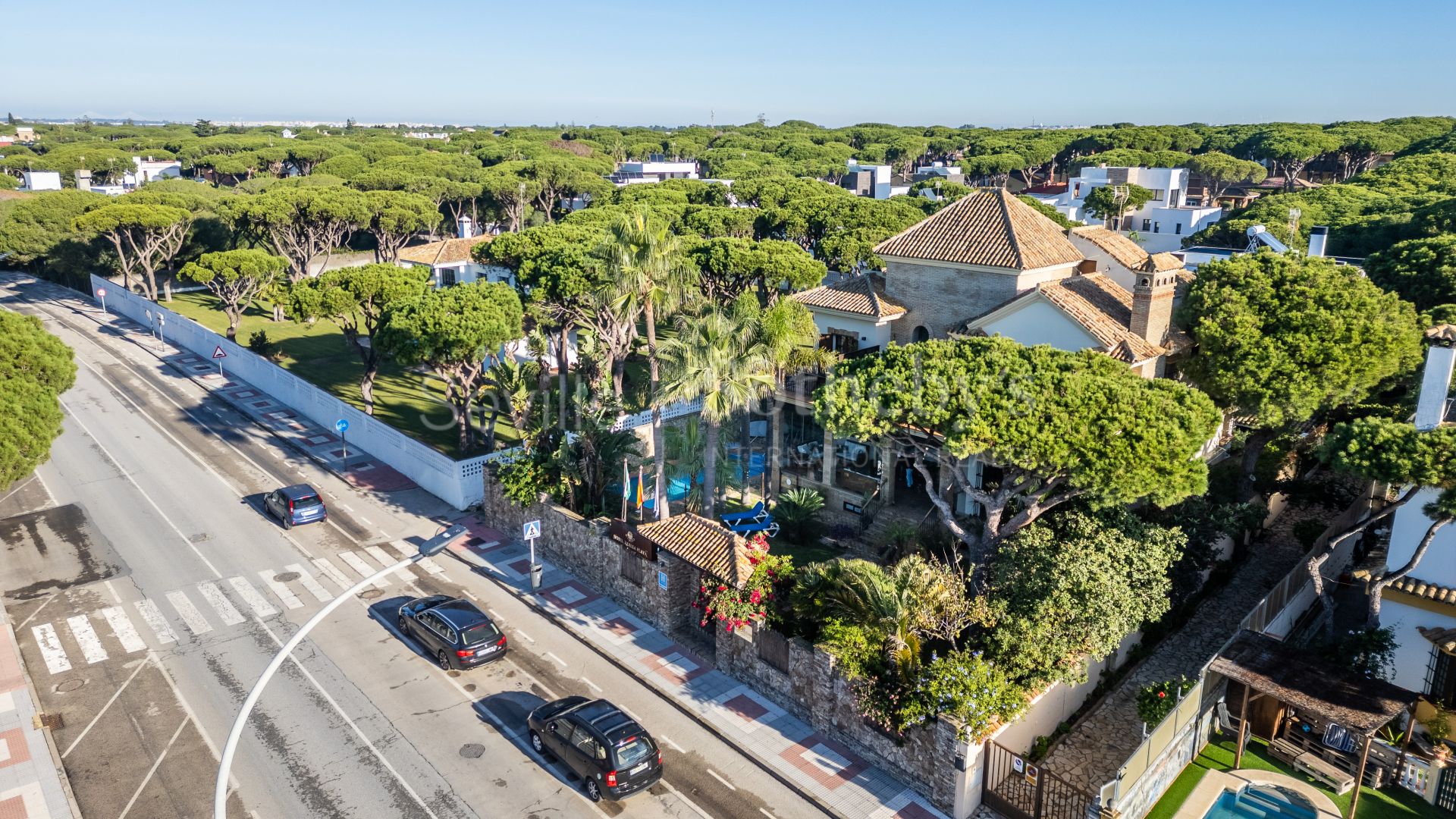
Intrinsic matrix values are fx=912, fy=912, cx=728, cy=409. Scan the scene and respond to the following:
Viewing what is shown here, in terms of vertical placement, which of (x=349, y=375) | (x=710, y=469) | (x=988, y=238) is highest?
(x=988, y=238)

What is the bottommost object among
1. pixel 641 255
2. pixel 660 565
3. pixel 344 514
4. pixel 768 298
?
pixel 344 514

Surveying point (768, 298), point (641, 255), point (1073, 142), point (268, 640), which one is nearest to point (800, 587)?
point (641, 255)

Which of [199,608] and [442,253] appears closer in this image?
[199,608]

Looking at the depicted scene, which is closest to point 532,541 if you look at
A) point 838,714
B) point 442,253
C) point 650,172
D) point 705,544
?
point 705,544

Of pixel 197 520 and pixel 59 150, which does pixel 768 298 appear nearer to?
pixel 197 520

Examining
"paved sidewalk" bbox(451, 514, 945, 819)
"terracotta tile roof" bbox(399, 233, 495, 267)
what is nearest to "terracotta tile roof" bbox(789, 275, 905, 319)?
"paved sidewalk" bbox(451, 514, 945, 819)

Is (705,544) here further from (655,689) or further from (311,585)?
(311,585)
